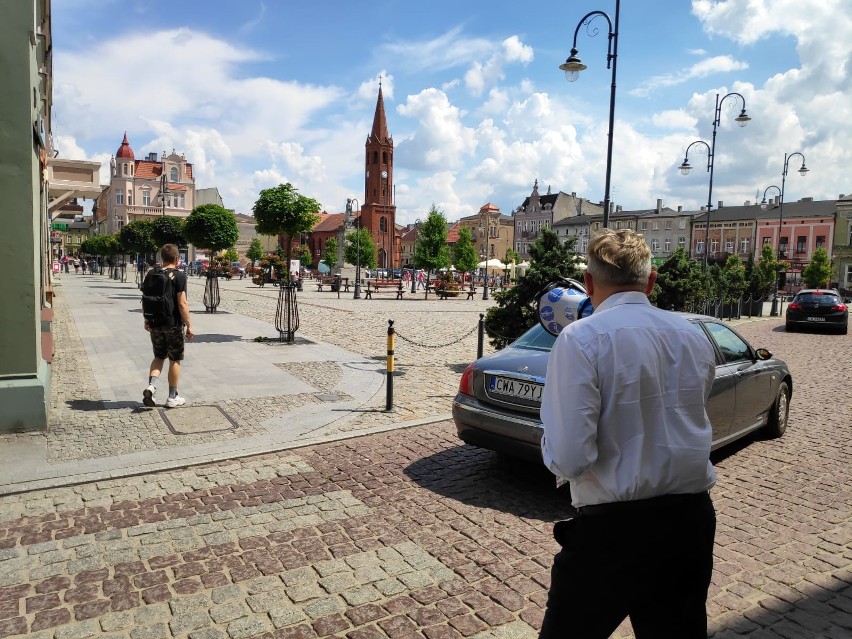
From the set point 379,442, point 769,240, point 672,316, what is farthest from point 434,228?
point 672,316

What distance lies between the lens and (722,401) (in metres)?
5.77

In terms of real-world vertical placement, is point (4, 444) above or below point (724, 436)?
below

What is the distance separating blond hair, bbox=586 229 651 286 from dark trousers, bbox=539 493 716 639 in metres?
0.73

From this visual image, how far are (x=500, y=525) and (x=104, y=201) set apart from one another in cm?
11360

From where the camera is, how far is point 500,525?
4.54 m

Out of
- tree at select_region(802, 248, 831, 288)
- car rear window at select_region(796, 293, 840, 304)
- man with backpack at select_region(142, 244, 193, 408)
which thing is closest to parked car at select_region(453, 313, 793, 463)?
man with backpack at select_region(142, 244, 193, 408)

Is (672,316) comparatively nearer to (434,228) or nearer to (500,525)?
(500,525)

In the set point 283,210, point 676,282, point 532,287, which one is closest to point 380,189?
point 283,210

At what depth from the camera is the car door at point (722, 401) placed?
18.4 feet

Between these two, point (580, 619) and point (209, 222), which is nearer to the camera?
point (580, 619)

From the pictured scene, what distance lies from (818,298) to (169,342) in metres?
22.0

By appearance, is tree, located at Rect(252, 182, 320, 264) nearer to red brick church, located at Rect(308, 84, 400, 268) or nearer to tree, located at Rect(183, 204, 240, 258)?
tree, located at Rect(183, 204, 240, 258)

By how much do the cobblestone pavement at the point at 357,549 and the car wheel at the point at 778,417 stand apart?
0.87 meters

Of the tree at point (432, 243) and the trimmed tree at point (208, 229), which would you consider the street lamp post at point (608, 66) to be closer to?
the trimmed tree at point (208, 229)
